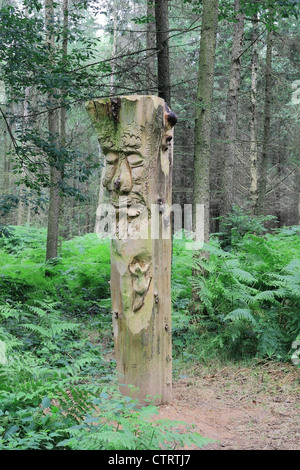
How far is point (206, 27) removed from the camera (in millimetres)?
6914

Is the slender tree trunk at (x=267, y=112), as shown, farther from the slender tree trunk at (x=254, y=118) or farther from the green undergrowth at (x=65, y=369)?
the green undergrowth at (x=65, y=369)

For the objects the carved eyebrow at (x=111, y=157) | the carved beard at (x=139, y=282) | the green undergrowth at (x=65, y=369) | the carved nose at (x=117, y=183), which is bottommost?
the green undergrowth at (x=65, y=369)

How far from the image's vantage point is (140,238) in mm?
4336

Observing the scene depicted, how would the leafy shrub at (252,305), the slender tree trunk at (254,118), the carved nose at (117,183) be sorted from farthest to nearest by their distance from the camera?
the slender tree trunk at (254,118) < the leafy shrub at (252,305) < the carved nose at (117,183)

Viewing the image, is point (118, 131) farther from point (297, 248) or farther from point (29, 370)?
point (297, 248)

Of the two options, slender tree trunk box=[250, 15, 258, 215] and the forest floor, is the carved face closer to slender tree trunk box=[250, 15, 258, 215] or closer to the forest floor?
the forest floor

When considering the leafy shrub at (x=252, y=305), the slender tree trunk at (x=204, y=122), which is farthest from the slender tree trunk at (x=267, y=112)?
the leafy shrub at (x=252, y=305)

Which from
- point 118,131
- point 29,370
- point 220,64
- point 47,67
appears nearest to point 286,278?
point 118,131

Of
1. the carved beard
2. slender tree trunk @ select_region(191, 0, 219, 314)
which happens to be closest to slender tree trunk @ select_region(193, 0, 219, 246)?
slender tree trunk @ select_region(191, 0, 219, 314)

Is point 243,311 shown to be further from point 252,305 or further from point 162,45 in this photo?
point 162,45

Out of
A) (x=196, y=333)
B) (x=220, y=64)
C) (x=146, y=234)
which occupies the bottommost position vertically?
(x=196, y=333)

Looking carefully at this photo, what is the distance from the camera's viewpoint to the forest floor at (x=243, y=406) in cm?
389

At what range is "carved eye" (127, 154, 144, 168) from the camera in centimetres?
433

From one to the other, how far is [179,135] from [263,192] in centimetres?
662
